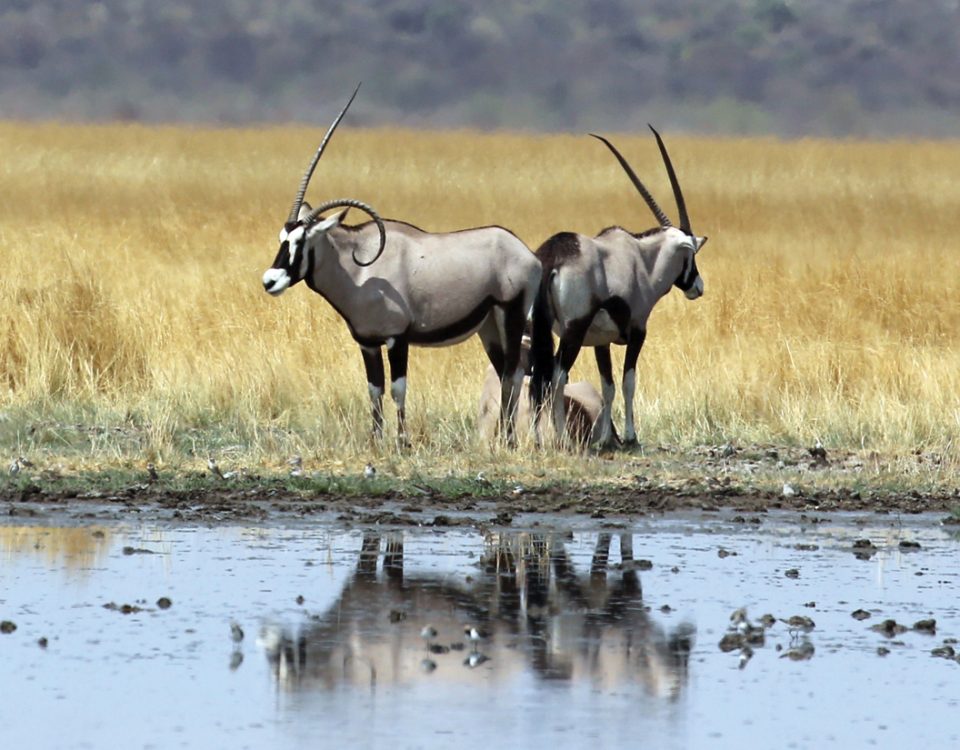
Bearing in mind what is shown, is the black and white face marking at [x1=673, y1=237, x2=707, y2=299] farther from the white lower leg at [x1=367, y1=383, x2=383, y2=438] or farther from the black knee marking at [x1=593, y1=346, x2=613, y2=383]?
the white lower leg at [x1=367, y1=383, x2=383, y2=438]

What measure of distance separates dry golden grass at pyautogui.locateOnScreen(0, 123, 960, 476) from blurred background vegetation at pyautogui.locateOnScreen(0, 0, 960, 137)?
3973cm

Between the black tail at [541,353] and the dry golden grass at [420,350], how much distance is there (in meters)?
0.50

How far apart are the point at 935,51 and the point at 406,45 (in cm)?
2113

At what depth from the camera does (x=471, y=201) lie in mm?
30922

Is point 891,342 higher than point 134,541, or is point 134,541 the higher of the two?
point 891,342

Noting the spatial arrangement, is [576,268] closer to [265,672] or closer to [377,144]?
[265,672]

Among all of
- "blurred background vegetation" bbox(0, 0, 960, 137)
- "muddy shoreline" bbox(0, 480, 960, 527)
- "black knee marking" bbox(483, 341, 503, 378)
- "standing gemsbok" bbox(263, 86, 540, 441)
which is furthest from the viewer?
"blurred background vegetation" bbox(0, 0, 960, 137)

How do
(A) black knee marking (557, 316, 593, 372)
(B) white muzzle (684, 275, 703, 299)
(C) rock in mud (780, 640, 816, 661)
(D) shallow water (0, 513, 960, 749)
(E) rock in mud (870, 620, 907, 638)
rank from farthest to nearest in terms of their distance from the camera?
(B) white muzzle (684, 275, 703, 299), (A) black knee marking (557, 316, 593, 372), (E) rock in mud (870, 620, 907, 638), (C) rock in mud (780, 640, 816, 661), (D) shallow water (0, 513, 960, 749)

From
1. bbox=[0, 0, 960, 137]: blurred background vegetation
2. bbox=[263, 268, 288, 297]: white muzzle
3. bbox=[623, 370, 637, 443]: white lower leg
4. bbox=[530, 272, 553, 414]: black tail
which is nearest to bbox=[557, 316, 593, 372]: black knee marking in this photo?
bbox=[530, 272, 553, 414]: black tail

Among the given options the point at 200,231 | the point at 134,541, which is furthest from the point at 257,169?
the point at 134,541

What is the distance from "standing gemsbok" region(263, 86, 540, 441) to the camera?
1212 cm

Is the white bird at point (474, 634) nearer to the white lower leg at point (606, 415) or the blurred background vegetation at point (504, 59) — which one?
the white lower leg at point (606, 415)

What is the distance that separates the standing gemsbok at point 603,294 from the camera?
12352mm

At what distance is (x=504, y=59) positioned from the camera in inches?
3300
